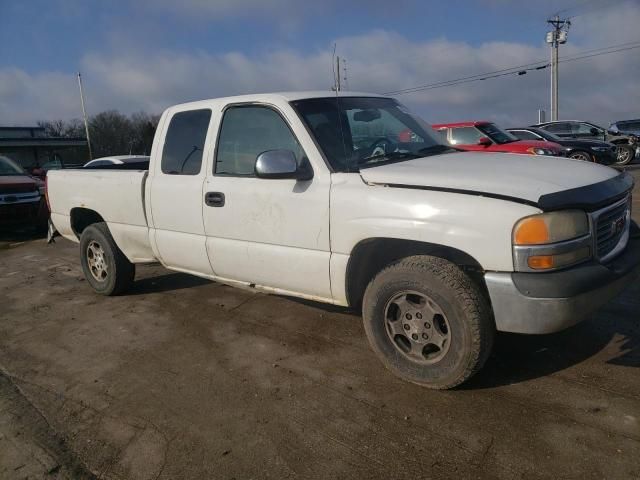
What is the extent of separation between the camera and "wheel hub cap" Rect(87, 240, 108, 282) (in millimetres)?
5562

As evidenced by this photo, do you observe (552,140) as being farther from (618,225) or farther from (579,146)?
(618,225)

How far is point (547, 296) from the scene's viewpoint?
2736 millimetres

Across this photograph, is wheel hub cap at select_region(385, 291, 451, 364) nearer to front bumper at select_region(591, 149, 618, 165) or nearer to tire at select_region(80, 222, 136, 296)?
tire at select_region(80, 222, 136, 296)

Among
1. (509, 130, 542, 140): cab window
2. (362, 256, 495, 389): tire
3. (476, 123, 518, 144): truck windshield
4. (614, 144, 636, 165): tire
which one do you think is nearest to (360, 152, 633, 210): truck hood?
(362, 256, 495, 389): tire

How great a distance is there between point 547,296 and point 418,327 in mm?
806

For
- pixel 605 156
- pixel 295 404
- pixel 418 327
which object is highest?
pixel 605 156

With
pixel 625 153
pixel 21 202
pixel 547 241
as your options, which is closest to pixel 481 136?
pixel 547 241

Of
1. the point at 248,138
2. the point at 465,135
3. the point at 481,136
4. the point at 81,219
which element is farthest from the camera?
the point at 465,135

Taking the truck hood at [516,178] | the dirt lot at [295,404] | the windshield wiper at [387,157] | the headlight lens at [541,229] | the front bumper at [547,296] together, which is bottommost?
the dirt lot at [295,404]

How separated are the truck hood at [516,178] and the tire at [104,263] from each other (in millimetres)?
3160

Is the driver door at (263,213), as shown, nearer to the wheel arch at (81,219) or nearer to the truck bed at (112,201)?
the truck bed at (112,201)

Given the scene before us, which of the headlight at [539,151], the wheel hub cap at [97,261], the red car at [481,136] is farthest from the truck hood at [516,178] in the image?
the headlight at [539,151]

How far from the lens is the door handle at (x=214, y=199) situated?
4.09 m

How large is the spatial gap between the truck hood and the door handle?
4.16ft
